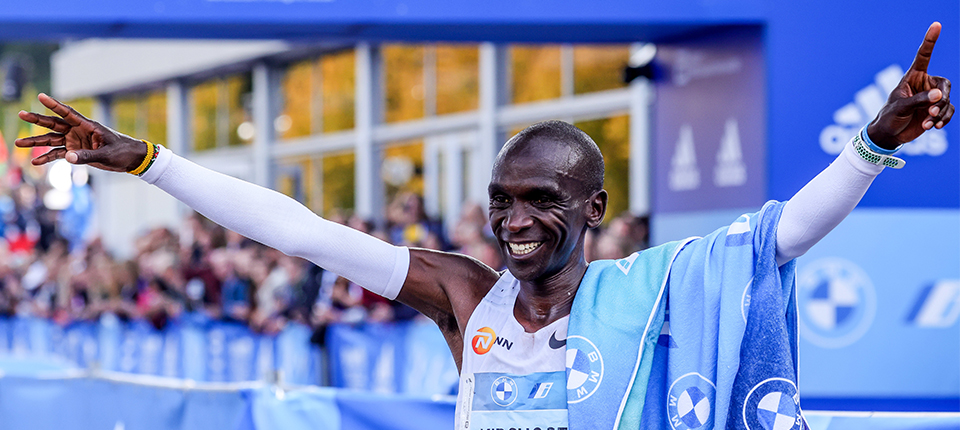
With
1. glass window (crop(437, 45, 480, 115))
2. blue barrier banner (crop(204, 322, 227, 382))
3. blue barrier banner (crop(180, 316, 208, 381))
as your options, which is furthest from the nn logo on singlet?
glass window (crop(437, 45, 480, 115))

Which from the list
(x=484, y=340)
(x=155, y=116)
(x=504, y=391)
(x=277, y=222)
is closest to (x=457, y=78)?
(x=155, y=116)

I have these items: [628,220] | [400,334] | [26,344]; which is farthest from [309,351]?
[26,344]

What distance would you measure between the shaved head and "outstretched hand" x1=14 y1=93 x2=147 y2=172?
90 cm

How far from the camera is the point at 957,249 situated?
6215mm

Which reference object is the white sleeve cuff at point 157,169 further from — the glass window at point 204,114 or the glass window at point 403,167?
the glass window at point 204,114

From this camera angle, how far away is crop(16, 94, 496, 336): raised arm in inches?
106

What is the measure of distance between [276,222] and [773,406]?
4.18 ft

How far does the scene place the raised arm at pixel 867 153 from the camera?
2.21 metres

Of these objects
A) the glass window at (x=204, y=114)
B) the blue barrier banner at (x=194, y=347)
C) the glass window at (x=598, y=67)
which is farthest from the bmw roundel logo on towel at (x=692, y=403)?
the glass window at (x=204, y=114)

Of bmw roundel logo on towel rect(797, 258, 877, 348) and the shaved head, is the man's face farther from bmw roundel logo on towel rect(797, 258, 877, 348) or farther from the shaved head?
bmw roundel logo on towel rect(797, 258, 877, 348)

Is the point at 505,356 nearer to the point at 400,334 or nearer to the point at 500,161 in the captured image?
the point at 500,161

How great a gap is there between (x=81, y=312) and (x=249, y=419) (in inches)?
321

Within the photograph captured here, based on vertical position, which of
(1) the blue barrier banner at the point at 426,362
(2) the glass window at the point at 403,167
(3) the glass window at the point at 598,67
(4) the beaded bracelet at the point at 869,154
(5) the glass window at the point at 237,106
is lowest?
(1) the blue barrier banner at the point at 426,362

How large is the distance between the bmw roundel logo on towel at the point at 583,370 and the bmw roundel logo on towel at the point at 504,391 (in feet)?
0.52
